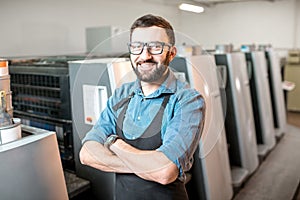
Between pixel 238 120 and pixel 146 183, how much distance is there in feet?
7.05

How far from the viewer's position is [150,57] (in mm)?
758

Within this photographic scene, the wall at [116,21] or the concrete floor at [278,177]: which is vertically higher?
the wall at [116,21]

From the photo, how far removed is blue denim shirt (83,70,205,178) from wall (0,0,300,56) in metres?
0.72

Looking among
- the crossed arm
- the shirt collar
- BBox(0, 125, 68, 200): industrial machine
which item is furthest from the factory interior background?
the crossed arm

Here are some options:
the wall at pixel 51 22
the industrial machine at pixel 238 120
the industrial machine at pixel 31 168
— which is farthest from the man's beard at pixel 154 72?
the wall at pixel 51 22

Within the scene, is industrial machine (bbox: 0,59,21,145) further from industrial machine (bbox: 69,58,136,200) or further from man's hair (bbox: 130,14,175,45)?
man's hair (bbox: 130,14,175,45)

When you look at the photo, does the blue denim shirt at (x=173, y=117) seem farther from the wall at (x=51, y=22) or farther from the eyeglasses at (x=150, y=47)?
the wall at (x=51, y=22)

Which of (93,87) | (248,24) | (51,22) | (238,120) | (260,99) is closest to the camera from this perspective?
(93,87)

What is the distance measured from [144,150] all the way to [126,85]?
22 cm

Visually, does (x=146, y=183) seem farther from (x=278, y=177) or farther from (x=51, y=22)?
(x=51, y=22)

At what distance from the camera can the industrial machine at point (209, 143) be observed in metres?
1.07

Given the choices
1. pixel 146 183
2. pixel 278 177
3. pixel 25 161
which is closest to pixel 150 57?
pixel 146 183

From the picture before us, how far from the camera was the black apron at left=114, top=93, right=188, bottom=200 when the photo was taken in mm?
843

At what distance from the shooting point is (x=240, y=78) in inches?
121
